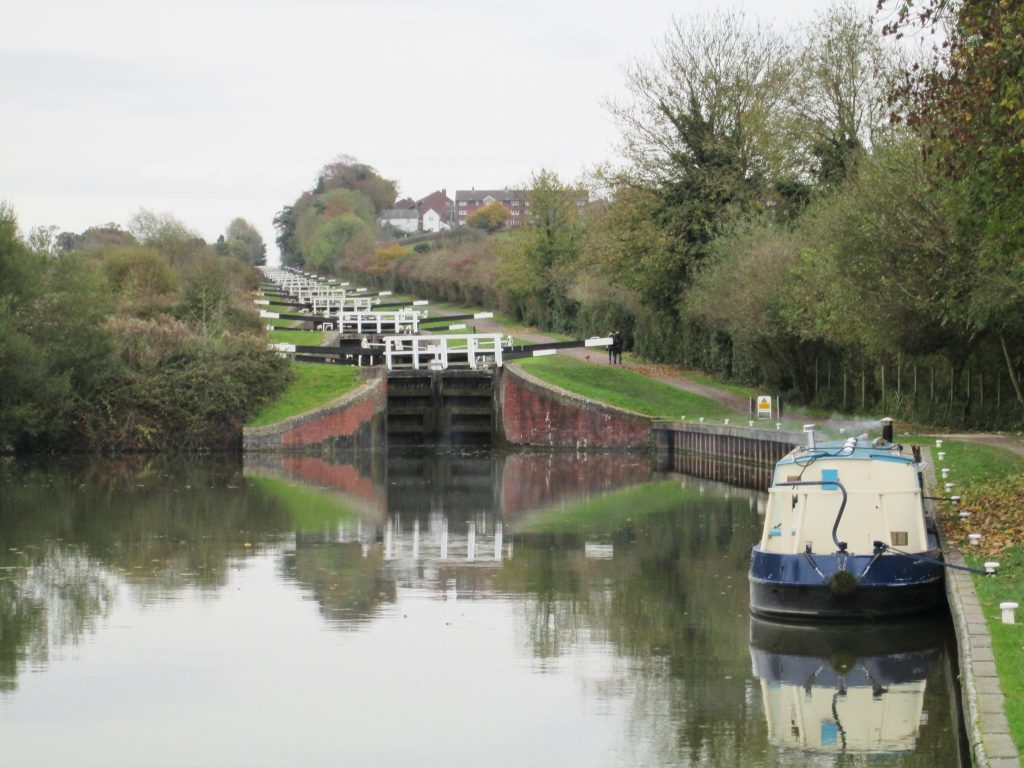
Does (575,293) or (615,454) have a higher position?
(575,293)

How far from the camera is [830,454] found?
1758cm

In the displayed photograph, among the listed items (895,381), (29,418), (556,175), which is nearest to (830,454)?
(895,381)

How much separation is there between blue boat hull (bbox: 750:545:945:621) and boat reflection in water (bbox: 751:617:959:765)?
17cm

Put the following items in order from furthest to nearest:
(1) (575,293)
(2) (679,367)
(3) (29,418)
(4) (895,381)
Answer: (1) (575,293)
(2) (679,367)
(3) (29,418)
(4) (895,381)

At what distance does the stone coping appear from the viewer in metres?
9.09

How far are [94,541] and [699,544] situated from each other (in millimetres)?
9811

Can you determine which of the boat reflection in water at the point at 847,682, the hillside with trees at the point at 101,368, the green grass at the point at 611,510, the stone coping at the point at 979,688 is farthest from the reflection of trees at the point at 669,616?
the hillside with trees at the point at 101,368

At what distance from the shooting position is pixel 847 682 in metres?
14.0

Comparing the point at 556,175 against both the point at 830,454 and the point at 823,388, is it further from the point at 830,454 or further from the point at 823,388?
the point at 830,454

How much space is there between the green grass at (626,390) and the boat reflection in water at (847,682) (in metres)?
25.3

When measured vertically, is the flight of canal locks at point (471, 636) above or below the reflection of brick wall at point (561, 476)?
above

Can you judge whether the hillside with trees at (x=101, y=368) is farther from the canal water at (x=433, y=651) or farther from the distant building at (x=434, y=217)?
the distant building at (x=434, y=217)

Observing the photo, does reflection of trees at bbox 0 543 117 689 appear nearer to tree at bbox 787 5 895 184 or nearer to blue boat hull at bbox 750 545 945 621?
blue boat hull at bbox 750 545 945 621

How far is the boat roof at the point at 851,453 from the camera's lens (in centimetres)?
1738
